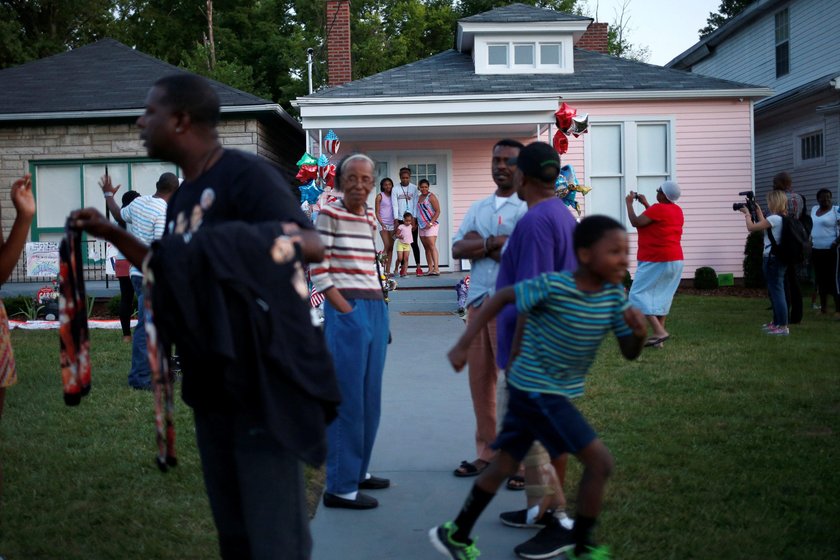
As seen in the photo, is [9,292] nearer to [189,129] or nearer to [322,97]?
[322,97]

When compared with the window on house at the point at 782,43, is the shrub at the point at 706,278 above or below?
below

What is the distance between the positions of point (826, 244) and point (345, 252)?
10.6 m

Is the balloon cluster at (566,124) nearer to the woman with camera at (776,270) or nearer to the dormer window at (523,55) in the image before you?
the woman with camera at (776,270)

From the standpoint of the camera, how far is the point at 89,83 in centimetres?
1936

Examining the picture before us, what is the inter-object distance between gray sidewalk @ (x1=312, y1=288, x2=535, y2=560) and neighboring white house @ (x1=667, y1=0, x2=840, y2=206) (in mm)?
13323

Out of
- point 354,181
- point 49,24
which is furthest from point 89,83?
point 49,24

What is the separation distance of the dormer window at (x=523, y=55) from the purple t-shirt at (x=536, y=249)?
624 inches

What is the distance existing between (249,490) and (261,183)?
0.96m

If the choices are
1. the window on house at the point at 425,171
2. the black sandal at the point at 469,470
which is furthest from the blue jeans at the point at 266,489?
the window on house at the point at 425,171

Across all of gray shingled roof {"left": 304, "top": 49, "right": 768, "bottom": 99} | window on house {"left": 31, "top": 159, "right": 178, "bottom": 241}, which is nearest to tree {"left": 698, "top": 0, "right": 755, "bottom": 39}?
gray shingled roof {"left": 304, "top": 49, "right": 768, "bottom": 99}

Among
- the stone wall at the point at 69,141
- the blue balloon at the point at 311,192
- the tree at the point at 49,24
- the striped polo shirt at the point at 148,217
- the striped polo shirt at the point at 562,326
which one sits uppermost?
the tree at the point at 49,24

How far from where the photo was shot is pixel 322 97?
17.2 m

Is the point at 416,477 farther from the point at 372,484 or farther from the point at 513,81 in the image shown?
the point at 513,81

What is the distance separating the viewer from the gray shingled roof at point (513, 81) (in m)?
18.0
